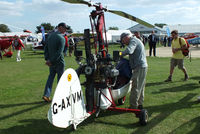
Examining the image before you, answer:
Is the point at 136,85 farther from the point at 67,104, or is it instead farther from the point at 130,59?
the point at 67,104

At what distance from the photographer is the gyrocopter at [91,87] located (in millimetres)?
3479

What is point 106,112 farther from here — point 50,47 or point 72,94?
point 50,47

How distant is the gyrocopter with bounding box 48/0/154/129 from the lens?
3479 mm

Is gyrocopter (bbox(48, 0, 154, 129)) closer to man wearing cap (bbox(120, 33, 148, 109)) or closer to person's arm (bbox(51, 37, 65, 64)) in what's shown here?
man wearing cap (bbox(120, 33, 148, 109))

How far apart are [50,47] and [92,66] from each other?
1.94 m

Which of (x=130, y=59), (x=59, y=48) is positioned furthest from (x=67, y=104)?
(x=59, y=48)

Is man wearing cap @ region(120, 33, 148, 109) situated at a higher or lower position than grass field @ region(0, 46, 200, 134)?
higher

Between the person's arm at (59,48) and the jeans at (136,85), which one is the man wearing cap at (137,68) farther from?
the person's arm at (59,48)

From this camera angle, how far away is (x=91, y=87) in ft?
14.0

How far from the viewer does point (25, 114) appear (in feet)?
16.4

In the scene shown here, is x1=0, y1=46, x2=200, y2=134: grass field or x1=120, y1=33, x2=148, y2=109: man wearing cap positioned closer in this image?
x1=0, y1=46, x2=200, y2=134: grass field

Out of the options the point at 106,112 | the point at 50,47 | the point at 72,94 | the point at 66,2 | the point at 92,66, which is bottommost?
the point at 106,112

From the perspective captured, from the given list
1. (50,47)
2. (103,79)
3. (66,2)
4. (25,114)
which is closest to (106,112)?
(103,79)

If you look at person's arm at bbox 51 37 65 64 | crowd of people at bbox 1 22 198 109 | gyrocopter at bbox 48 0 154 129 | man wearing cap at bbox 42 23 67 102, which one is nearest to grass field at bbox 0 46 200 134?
gyrocopter at bbox 48 0 154 129
